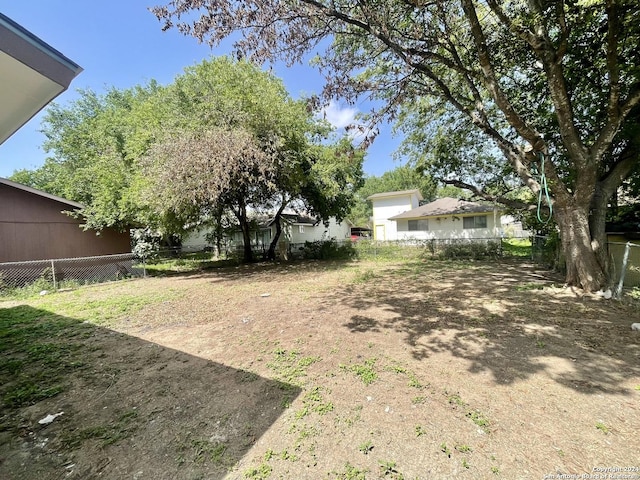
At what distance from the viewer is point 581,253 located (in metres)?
5.88

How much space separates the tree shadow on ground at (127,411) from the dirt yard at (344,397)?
2 cm

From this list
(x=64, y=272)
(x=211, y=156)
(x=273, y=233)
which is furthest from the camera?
(x=273, y=233)

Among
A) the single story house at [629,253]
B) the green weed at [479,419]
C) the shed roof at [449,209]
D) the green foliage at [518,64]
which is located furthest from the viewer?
the shed roof at [449,209]

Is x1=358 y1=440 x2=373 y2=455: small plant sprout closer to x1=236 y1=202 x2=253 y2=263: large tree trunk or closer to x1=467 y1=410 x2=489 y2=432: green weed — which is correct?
x1=467 y1=410 x2=489 y2=432: green weed

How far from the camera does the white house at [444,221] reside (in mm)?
18656

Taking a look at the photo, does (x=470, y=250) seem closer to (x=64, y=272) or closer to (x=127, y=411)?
(x=127, y=411)

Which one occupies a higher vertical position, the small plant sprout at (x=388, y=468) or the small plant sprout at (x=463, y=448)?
the small plant sprout at (x=463, y=448)

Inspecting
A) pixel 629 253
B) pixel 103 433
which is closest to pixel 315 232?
pixel 629 253

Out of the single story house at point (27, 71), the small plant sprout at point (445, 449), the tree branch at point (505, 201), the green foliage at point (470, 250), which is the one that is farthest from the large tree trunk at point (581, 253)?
the single story house at point (27, 71)

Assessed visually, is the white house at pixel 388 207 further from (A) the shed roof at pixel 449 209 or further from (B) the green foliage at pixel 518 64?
(B) the green foliage at pixel 518 64

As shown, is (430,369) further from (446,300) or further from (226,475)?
(446,300)

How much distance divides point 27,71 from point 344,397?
3712mm

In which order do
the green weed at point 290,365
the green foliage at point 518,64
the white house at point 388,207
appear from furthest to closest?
the white house at point 388,207
the green foliage at point 518,64
the green weed at point 290,365

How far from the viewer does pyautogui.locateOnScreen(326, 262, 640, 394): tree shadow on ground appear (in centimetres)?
302
